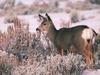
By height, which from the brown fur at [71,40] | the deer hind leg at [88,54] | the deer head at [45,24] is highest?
the deer head at [45,24]

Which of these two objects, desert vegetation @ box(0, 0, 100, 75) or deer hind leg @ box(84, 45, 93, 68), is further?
deer hind leg @ box(84, 45, 93, 68)

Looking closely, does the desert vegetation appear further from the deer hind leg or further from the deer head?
the deer head

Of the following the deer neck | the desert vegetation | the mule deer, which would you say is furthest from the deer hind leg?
the deer neck

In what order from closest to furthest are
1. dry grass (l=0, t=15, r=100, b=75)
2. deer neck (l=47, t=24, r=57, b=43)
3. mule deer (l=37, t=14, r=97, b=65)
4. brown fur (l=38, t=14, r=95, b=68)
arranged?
dry grass (l=0, t=15, r=100, b=75) < mule deer (l=37, t=14, r=97, b=65) < brown fur (l=38, t=14, r=95, b=68) < deer neck (l=47, t=24, r=57, b=43)

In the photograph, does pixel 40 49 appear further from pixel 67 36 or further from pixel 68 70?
pixel 68 70

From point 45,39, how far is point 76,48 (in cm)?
183

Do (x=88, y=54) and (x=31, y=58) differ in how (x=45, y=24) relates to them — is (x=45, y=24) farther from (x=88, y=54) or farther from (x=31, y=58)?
(x=31, y=58)

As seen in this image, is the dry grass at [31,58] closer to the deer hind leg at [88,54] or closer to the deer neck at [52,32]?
the deer hind leg at [88,54]

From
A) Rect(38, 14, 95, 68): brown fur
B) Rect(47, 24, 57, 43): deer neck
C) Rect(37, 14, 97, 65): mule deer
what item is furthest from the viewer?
Rect(47, 24, 57, 43): deer neck

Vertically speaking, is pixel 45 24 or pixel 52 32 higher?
pixel 45 24

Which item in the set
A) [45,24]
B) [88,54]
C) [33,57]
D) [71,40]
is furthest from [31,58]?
[45,24]

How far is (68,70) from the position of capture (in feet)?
32.9

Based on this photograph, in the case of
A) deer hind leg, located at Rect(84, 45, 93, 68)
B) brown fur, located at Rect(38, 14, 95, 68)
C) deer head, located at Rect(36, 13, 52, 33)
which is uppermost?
deer head, located at Rect(36, 13, 52, 33)

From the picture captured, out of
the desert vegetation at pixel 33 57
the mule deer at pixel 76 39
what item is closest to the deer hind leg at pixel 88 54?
the mule deer at pixel 76 39
